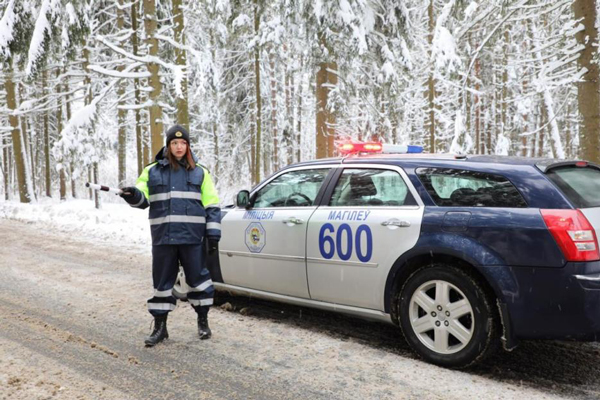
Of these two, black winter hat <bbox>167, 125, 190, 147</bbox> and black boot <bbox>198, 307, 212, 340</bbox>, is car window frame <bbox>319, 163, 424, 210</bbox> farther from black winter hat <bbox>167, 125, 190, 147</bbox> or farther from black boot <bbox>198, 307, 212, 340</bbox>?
black boot <bbox>198, 307, 212, 340</bbox>

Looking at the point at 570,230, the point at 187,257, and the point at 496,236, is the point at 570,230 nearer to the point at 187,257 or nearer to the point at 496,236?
the point at 496,236

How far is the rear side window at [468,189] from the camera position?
3.65m

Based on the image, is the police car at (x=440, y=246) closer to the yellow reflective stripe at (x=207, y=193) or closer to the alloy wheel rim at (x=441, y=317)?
the alloy wheel rim at (x=441, y=317)

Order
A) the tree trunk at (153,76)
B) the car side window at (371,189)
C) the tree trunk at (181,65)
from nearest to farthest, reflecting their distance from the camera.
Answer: the car side window at (371,189) < the tree trunk at (181,65) < the tree trunk at (153,76)

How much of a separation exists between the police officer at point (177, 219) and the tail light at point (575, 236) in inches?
111

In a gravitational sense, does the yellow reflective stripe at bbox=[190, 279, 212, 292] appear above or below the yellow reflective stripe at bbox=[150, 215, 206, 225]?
below

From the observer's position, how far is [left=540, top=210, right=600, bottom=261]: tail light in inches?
128

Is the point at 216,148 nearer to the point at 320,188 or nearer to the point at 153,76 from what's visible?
the point at 153,76

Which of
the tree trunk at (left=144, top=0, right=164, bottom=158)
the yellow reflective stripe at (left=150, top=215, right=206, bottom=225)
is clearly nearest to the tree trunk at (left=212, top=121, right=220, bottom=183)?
the tree trunk at (left=144, top=0, right=164, bottom=158)

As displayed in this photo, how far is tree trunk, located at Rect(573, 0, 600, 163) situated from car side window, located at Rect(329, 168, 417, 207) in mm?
4619

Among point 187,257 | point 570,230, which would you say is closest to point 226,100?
point 187,257

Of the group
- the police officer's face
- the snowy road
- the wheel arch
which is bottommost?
the snowy road

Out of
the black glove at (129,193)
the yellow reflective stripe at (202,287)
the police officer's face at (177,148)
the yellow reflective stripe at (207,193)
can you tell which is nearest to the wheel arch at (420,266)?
the yellow reflective stripe at (202,287)

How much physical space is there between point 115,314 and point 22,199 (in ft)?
65.2
